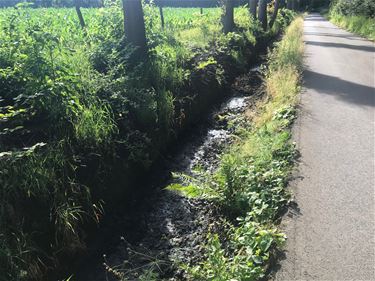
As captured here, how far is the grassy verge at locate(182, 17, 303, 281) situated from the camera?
3.31 metres

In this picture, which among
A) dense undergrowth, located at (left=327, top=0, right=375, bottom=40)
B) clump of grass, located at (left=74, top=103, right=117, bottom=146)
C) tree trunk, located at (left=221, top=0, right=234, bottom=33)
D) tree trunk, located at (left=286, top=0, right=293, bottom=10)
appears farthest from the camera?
tree trunk, located at (left=286, top=0, right=293, bottom=10)

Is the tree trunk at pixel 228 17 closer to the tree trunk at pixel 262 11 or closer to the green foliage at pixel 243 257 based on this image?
the tree trunk at pixel 262 11

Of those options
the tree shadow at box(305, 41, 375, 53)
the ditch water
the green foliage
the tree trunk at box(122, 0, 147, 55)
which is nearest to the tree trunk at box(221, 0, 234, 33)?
the tree shadow at box(305, 41, 375, 53)

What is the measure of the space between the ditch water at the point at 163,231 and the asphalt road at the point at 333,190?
48.3 inches

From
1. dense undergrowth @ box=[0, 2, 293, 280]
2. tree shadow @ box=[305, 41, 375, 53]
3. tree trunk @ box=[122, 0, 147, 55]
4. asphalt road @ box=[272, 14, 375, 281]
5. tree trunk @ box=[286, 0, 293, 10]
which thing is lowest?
tree trunk @ box=[286, 0, 293, 10]

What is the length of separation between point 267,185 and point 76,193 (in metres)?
2.60

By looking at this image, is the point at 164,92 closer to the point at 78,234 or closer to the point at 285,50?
the point at 78,234

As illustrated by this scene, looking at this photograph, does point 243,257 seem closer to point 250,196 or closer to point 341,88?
point 250,196

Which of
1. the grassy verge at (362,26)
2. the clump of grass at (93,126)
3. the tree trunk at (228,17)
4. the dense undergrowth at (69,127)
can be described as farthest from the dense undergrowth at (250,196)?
the grassy verge at (362,26)

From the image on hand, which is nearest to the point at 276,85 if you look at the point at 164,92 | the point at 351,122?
the point at 351,122

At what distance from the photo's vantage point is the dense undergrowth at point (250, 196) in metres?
3.32

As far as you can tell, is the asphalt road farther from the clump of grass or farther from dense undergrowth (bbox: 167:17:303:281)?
the clump of grass

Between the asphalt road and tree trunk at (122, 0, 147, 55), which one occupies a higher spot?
tree trunk at (122, 0, 147, 55)

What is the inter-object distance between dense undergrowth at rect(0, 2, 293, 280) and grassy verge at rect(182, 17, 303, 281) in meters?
0.21
